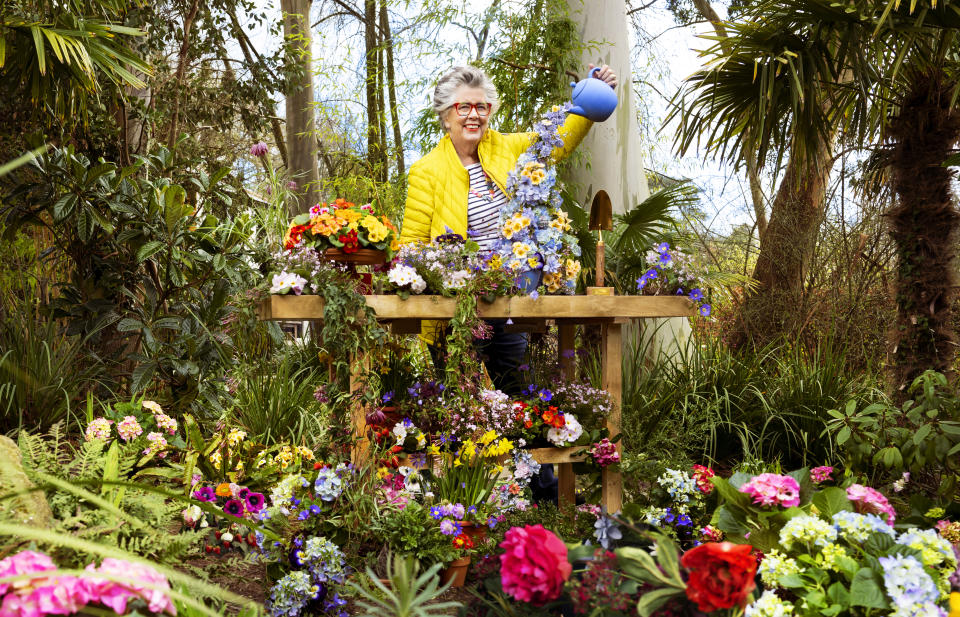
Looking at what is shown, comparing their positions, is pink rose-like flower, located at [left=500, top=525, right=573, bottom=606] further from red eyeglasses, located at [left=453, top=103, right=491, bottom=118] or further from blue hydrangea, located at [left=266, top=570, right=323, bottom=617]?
red eyeglasses, located at [left=453, top=103, right=491, bottom=118]

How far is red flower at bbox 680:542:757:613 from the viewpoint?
1249 mm

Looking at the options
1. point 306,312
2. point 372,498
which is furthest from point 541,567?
point 306,312

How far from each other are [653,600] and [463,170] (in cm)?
207

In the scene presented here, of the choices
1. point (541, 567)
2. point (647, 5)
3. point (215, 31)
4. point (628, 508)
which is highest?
point (647, 5)

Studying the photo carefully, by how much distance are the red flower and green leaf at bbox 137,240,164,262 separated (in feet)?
10.7

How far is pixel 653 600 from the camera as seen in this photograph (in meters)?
1.29

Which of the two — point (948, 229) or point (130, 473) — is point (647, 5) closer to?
point (948, 229)

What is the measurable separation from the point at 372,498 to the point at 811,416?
99.4 inches

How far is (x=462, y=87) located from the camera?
2936 mm

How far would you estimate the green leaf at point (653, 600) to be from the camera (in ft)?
4.16

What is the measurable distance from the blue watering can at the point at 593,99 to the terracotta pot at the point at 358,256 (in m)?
0.98

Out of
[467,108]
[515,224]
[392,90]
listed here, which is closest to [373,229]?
[515,224]

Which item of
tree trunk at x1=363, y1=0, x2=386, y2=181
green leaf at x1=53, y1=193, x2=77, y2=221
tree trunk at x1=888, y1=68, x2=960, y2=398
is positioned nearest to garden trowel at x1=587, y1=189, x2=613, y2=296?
tree trunk at x1=888, y1=68, x2=960, y2=398

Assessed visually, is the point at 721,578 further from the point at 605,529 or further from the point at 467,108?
the point at 467,108
